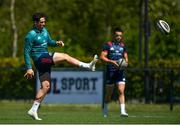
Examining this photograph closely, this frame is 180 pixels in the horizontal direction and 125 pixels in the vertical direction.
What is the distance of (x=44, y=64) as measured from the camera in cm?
1780

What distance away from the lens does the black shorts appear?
58.1 feet

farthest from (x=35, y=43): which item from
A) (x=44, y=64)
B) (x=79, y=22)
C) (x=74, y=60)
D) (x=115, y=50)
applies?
(x=79, y=22)

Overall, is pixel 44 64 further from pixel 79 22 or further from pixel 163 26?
pixel 79 22

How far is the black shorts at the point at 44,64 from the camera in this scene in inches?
698

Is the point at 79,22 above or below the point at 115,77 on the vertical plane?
above

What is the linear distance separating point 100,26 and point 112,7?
464 centimetres

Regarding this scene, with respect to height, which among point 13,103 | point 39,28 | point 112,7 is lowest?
point 13,103

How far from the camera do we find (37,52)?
17.8m

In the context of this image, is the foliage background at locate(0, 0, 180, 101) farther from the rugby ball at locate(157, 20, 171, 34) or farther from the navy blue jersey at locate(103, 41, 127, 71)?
the navy blue jersey at locate(103, 41, 127, 71)

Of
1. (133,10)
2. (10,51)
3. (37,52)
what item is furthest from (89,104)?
(10,51)

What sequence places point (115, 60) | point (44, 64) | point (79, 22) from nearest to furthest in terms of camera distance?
point (44, 64) → point (115, 60) → point (79, 22)

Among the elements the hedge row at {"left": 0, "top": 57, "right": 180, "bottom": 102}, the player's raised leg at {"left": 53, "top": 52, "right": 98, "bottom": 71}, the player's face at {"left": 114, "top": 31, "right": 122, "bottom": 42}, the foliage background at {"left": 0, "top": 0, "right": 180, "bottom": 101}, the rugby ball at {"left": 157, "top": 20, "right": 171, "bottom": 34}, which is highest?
the foliage background at {"left": 0, "top": 0, "right": 180, "bottom": 101}

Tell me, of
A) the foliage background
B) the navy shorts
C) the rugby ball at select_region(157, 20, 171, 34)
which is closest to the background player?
the navy shorts

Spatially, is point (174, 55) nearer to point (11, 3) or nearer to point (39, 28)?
point (11, 3)
